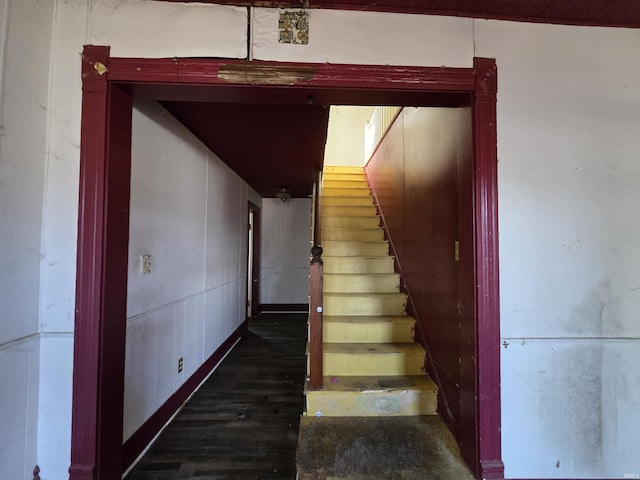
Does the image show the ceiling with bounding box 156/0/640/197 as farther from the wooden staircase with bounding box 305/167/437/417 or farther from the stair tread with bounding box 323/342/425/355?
the stair tread with bounding box 323/342/425/355

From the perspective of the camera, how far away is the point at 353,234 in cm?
366

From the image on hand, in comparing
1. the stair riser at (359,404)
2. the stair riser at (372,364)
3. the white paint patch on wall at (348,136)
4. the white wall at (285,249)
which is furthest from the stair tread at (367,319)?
the white paint patch on wall at (348,136)

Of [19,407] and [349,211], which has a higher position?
[349,211]

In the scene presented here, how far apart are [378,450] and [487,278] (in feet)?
3.77

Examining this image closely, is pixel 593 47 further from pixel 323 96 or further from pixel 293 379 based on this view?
pixel 293 379

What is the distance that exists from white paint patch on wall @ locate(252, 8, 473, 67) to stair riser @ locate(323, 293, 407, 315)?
1933 millimetres

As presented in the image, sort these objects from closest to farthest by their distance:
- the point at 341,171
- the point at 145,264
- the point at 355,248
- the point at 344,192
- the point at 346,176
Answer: the point at 145,264, the point at 355,248, the point at 344,192, the point at 346,176, the point at 341,171

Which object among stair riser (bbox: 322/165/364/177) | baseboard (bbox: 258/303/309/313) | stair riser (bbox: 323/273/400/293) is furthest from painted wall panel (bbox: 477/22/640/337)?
baseboard (bbox: 258/303/309/313)

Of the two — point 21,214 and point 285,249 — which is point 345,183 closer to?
point 285,249

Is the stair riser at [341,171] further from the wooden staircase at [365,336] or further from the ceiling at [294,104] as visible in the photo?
the wooden staircase at [365,336]

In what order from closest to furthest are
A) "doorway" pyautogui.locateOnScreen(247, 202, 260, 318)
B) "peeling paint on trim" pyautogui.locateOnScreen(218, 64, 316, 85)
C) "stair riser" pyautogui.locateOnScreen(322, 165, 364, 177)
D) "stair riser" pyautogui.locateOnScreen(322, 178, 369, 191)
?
"peeling paint on trim" pyautogui.locateOnScreen(218, 64, 316, 85) < "stair riser" pyautogui.locateOnScreen(322, 178, 369, 191) < "stair riser" pyautogui.locateOnScreen(322, 165, 364, 177) < "doorway" pyautogui.locateOnScreen(247, 202, 260, 318)

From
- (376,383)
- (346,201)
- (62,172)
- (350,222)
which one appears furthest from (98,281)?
(346,201)

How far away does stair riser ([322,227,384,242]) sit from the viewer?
3.63 metres

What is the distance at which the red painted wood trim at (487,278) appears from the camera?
4.54 feet
